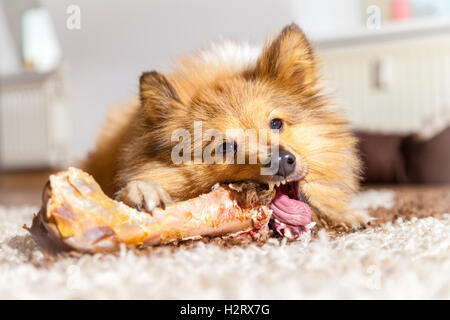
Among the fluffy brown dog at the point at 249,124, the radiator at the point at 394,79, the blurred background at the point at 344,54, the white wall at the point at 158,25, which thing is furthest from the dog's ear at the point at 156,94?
the radiator at the point at 394,79

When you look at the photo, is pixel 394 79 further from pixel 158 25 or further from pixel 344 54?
pixel 158 25

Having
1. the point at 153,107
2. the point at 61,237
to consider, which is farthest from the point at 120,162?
the point at 61,237

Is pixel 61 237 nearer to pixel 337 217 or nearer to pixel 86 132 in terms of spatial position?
pixel 337 217

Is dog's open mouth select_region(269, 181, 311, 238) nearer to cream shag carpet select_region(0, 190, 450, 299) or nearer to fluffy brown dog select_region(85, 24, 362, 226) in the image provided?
fluffy brown dog select_region(85, 24, 362, 226)

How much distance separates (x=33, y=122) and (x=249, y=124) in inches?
216

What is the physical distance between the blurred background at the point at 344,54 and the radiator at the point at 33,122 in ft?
0.46

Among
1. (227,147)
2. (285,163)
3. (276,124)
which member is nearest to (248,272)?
(285,163)

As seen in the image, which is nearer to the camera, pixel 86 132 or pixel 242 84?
pixel 242 84

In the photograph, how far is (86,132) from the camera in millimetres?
5891

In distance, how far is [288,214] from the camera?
4.40 ft

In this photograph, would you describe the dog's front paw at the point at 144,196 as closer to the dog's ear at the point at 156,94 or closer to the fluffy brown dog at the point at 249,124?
the fluffy brown dog at the point at 249,124

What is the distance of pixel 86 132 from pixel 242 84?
15.7 ft

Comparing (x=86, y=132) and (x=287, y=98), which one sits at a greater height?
(x=287, y=98)

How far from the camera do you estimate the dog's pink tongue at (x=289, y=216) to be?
132 centimetres
